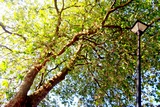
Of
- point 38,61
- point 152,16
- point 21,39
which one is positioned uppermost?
point 152,16

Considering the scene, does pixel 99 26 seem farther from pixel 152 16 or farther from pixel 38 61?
pixel 38 61

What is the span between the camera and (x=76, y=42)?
1056 cm

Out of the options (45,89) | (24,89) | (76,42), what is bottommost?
(24,89)

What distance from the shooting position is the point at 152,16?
30.8 feet

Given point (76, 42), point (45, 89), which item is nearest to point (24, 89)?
point (45, 89)

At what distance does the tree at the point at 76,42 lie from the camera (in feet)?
30.5

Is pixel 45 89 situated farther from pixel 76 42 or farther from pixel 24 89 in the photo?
pixel 76 42

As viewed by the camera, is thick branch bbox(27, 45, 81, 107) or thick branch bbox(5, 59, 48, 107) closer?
thick branch bbox(5, 59, 48, 107)

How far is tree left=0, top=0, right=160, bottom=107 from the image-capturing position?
930 cm

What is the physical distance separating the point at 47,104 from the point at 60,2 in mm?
5478

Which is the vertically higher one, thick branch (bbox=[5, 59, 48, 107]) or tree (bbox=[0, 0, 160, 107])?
tree (bbox=[0, 0, 160, 107])

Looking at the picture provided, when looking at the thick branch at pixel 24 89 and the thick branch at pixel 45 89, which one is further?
the thick branch at pixel 45 89

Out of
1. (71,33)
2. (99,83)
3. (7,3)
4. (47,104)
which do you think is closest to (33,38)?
(71,33)

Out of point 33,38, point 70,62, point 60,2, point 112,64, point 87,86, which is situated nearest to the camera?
point 33,38
